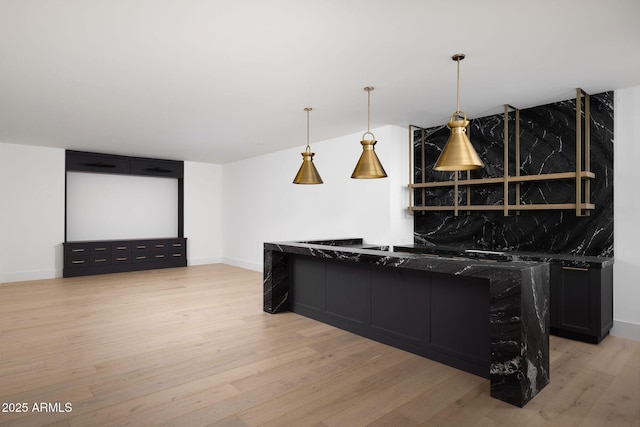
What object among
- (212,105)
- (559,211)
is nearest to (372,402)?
(559,211)

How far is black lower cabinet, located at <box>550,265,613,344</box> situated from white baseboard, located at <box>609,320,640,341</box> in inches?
2.6

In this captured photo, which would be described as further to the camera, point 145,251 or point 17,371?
point 145,251

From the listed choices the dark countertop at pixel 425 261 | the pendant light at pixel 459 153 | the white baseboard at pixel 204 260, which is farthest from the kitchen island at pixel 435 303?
the white baseboard at pixel 204 260

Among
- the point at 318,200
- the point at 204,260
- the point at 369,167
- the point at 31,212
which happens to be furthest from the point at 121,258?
the point at 369,167

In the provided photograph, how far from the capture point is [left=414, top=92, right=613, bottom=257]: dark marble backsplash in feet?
13.1

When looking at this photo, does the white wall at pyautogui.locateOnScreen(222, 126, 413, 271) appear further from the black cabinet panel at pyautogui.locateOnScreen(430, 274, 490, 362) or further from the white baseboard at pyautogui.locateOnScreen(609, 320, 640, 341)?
the white baseboard at pyautogui.locateOnScreen(609, 320, 640, 341)

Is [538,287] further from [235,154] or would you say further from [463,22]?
[235,154]

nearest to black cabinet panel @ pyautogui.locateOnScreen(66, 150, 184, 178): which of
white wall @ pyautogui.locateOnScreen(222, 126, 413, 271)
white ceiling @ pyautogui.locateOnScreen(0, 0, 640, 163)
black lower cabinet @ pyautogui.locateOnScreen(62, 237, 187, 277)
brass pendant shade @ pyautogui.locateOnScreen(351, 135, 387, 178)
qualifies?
white wall @ pyautogui.locateOnScreen(222, 126, 413, 271)

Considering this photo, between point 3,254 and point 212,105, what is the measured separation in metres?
5.44

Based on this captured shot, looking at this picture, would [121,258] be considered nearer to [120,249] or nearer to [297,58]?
[120,249]

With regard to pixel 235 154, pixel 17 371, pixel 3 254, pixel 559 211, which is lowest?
pixel 17 371

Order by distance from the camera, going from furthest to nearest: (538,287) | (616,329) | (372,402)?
(616,329) < (538,287) < (372,402)

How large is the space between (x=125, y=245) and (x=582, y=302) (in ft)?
26.0

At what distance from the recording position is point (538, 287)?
8.84ft
